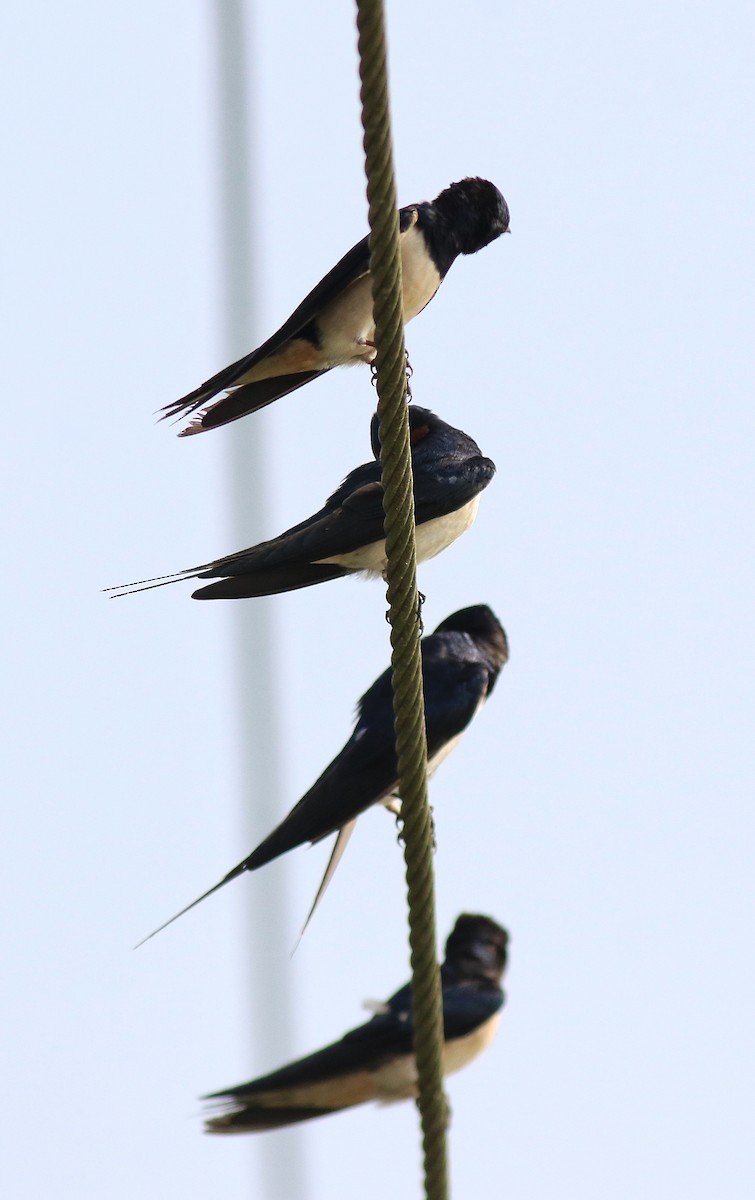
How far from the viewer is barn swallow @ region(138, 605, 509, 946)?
151 inches

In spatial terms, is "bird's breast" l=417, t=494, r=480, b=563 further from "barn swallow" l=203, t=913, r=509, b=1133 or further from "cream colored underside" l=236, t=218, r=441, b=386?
"barn swallow" l=203, t=913, r=509, b=1133

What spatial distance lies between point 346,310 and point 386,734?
1128 mm

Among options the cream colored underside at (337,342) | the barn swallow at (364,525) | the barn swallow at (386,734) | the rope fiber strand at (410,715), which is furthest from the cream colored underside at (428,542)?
the rope fiber strand at (410,715)

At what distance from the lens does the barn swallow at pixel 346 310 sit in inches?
164

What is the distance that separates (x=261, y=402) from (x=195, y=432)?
1.03ft

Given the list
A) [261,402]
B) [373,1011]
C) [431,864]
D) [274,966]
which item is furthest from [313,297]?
[274,966]

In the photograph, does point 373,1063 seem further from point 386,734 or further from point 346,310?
point 346,310

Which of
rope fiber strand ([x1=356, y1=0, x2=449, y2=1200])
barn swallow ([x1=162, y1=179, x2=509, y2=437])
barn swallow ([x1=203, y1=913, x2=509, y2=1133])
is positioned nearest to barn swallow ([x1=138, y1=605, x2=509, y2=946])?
barn swallow ([x1=203, y1=913, x2=509, y2=1133])

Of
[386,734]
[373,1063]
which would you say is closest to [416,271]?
[386,734]

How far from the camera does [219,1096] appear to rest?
3312mm

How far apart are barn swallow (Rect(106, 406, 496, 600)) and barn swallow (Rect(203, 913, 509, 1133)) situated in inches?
40.3

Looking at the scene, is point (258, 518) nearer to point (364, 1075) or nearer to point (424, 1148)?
point (424, 1148)

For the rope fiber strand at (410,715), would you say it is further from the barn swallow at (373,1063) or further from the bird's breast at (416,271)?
the bird's breast at (416,271)

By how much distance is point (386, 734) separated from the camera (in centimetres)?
419
